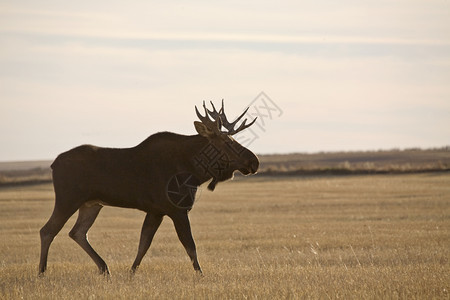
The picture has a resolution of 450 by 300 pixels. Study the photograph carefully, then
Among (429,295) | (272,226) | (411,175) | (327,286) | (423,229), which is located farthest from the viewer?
(411,175)

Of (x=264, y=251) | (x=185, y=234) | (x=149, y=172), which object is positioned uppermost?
(x=149, y=172)

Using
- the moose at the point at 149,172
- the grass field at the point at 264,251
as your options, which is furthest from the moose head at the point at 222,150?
the grass field at the point at 264,251

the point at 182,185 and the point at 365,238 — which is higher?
the point at 182,185

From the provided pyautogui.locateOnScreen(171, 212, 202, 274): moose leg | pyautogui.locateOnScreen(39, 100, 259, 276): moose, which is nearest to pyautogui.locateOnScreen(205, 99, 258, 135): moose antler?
pyautogui.locateOnScreen(39, 100, 259, 276): moose

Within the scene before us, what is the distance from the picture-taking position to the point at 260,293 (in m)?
10.1

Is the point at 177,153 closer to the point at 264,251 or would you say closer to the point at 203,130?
the point at 203,130

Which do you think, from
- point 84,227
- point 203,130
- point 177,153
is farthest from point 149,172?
point 84,227

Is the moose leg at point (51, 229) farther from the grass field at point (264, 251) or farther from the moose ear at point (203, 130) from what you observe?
the moose ear at point (203, 130)

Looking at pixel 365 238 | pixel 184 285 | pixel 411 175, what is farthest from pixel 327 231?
pixel 411 175

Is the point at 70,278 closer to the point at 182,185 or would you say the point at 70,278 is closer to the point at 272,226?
the point at 182,185

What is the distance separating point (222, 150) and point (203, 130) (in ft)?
1.55

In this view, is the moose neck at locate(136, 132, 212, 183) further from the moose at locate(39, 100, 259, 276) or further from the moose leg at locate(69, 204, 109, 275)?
the moose leg at locate(69, 204, 109, 275)

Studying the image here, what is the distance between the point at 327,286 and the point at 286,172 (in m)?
48.0

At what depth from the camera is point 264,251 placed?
1766 cm
